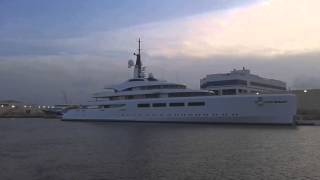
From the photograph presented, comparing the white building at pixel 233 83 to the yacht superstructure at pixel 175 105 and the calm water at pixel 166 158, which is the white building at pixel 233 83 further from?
the calm water at pixel 166 158

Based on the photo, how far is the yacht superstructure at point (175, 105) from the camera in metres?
85.6

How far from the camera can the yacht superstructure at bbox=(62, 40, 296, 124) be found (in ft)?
281

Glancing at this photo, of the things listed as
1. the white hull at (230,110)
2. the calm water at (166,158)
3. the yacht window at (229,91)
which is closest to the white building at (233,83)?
the yacht window at (229,91)

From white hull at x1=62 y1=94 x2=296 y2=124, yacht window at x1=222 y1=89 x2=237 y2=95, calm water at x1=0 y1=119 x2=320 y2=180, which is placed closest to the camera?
calm water at x1=0 y1=119 x2=320 y2=180

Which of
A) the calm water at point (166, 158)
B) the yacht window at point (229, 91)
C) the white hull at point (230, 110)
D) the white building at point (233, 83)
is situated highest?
the white building at point (233, 83)

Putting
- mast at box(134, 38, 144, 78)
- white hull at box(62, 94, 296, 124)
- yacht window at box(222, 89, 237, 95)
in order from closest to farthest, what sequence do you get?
white hull at box(62, 94, 296, 124), mast at box(134, 38, 144, 78), yacht window at box(222, 89, 237, 95)

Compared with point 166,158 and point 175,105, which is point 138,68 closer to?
point 175,105

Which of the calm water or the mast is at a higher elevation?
the mast

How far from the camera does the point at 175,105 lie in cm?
9412

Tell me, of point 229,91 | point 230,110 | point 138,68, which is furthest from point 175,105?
point 229,91

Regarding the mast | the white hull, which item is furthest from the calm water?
the mast

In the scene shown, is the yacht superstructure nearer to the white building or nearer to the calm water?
the calm water

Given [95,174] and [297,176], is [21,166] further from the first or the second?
[297,176]

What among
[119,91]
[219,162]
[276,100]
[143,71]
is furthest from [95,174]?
[143,71]
